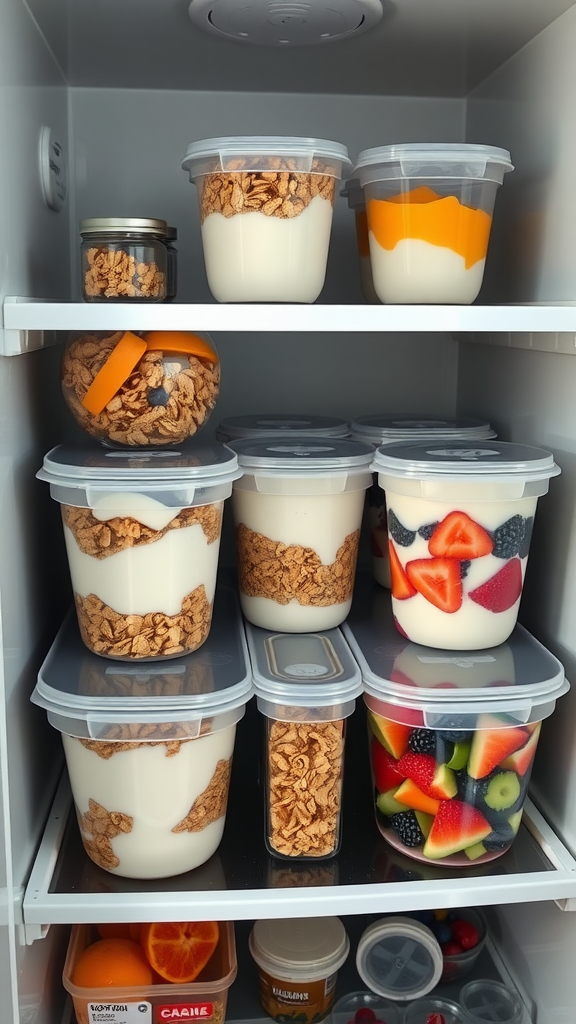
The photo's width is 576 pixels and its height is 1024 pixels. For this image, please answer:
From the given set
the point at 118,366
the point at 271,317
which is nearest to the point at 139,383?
the point at 118,366

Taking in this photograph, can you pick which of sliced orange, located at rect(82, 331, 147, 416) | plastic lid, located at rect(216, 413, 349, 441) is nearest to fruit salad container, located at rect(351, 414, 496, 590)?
plastic lid, located at rect(216, 413, 349, 441)

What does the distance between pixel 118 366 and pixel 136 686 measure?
1.06 ft

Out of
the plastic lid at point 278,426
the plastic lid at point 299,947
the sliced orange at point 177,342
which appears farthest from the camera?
the plastic lid at point 278,426

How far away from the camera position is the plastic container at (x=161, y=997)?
3.33 feet

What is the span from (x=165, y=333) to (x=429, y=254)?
0.28m

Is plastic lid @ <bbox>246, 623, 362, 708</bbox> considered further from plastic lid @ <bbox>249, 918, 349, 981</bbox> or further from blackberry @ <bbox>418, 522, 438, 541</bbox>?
plastic lid @ <bbox>249, 918, 349, 981</bbox>

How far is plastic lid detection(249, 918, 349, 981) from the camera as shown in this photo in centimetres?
111

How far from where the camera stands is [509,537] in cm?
99

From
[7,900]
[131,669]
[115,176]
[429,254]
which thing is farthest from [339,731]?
[115,176]

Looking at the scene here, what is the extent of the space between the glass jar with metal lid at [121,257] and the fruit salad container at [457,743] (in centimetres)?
46

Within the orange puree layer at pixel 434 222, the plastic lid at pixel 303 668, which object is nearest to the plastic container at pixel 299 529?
the plastic lid at pixel 303 668

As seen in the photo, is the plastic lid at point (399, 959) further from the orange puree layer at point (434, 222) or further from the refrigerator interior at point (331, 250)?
the orange puree layer at point (434, 222)

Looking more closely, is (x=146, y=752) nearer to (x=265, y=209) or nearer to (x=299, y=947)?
(x=299, y=947)

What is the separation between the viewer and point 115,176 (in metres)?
1.29
